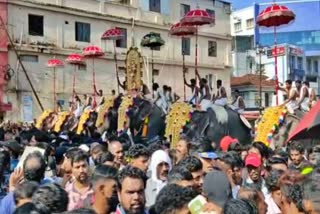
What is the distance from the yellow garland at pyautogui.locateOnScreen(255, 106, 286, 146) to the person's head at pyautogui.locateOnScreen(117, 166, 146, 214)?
8668 mm

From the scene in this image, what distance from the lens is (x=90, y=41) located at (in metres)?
33.9

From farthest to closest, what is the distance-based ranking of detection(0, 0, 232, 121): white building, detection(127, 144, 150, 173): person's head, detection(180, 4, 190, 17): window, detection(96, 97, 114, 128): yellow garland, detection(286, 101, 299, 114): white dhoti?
detection(180, 4, 190, 17): window
detection(0, 0, 232, 121): white building
detection(96, 97, 114, 128): yellow garland
detection(286, 101, 299, 114): white dhoti
detection(127, 144, 150, 173): person's head

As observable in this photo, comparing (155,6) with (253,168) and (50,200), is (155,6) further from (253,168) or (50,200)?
(50,200)

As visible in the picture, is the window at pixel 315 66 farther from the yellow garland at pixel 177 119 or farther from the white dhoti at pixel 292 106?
the yellow garland at pixel 177 119

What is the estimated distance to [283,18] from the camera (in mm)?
15695

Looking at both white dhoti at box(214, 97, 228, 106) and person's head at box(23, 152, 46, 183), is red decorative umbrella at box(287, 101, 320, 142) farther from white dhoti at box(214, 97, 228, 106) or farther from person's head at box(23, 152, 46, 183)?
white dhoti at box(214, 97, 228, 106)

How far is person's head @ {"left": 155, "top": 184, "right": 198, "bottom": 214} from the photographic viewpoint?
3.92m

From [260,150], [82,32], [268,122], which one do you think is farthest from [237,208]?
[82,32]

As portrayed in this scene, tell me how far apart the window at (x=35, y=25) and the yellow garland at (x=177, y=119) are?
18.4 meters

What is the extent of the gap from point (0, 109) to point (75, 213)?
25.8 metres

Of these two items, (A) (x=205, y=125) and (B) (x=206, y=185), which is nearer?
(B) (x=206, y=185)

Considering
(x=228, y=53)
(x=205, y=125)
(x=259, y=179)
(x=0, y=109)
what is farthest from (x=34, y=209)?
(x=228, y=53)

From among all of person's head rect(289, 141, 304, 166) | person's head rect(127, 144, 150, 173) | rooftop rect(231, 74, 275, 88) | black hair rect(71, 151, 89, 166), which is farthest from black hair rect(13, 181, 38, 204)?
rooftop rect(231, 74, 275, 88)

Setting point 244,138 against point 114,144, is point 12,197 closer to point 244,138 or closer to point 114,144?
point 114,144
